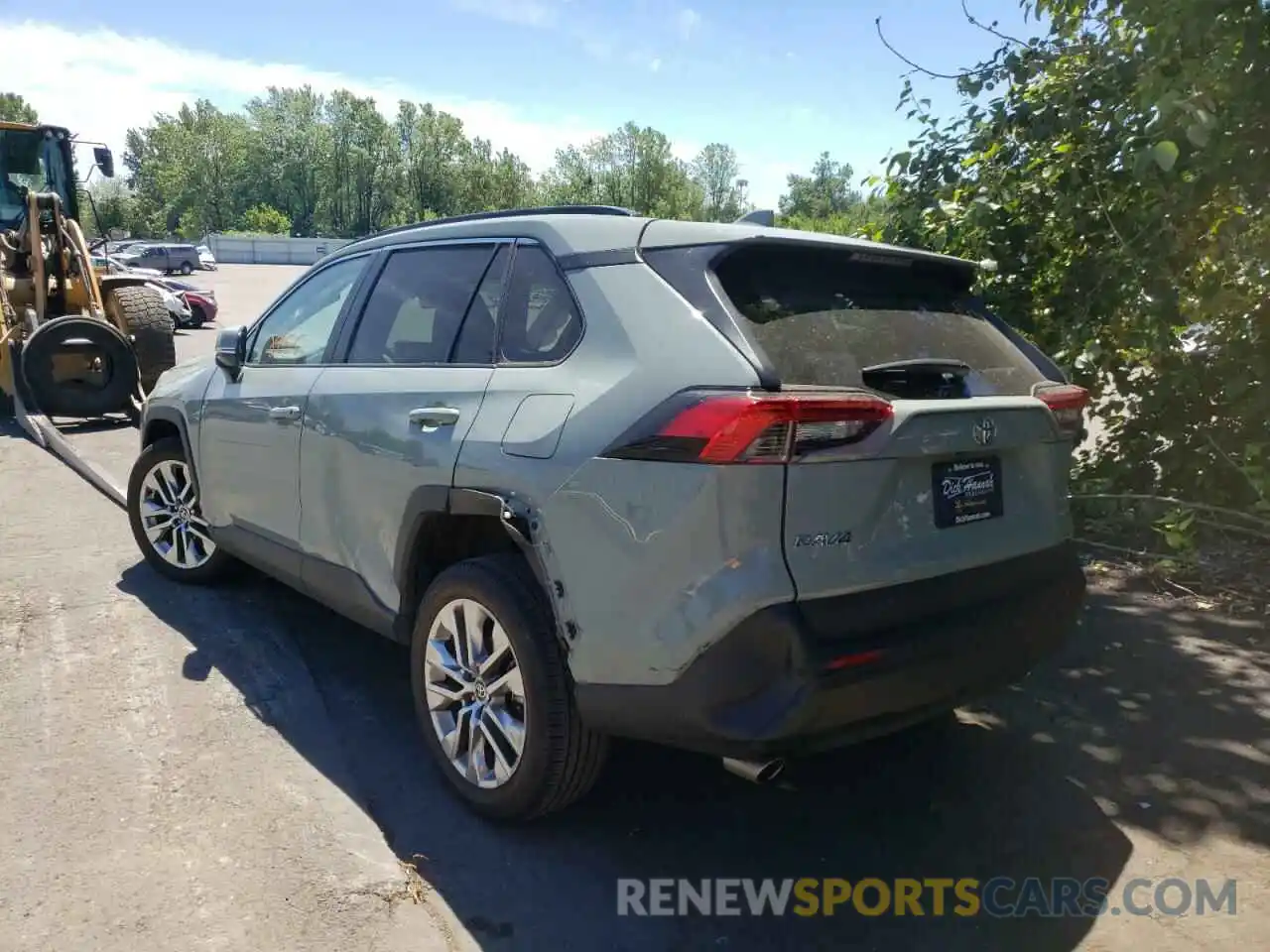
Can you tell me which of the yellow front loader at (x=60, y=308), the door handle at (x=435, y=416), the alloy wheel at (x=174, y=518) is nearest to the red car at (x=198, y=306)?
the yellow front loader at (x=60, y=308)

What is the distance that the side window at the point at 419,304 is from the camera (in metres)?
3.45

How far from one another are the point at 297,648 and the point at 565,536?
2.24 m

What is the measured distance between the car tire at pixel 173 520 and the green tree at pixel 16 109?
91.9m

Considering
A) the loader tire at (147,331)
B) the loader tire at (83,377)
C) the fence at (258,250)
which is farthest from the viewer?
the fence at (258,250)

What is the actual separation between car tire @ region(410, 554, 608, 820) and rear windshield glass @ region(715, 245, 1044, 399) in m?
1.02

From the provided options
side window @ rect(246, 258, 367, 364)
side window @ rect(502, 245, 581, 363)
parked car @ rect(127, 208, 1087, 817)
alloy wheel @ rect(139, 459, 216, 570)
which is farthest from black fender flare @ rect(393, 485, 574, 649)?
alloy wheel @ rect(139, 459, 216, 570)

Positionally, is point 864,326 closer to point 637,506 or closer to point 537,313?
point 637,506

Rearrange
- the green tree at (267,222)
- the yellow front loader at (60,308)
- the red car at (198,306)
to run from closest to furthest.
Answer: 1. the yellow front loader at (60,308)
2. the red car at (198,306)
3. the green tree at (267,222)

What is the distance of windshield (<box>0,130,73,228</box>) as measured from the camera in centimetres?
1156

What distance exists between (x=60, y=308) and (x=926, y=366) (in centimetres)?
1051

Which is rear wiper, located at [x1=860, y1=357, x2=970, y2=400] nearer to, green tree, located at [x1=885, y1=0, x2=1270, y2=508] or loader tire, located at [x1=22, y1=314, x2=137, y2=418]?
green tree, located at [x1=885, y1=0, x2=1270, y2=508]

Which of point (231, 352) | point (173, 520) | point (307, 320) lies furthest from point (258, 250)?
point (307, 320)

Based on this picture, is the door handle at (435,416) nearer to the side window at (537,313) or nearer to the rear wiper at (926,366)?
the side window at (537,313)

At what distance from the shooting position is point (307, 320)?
4.31 metres
